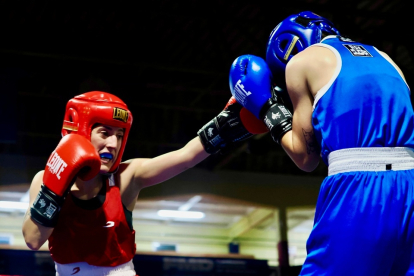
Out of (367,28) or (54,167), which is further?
(367,28)

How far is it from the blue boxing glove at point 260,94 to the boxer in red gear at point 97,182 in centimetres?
27

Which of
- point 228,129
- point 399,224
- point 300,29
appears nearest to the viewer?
point 399,224

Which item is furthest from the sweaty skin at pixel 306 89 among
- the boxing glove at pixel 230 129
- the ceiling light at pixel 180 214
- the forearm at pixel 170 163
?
the ceiling light at pixel 180 214

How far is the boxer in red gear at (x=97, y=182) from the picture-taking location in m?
2.04

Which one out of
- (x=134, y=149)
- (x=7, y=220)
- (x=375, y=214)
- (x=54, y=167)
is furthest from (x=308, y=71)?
(x=7, y=220)

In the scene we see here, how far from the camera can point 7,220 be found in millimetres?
10242

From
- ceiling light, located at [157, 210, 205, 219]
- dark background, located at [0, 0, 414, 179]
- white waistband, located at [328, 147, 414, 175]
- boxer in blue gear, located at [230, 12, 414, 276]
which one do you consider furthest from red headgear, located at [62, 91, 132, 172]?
ceiling light, located at [157, 210, 205, 219]

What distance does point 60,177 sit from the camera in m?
2.02

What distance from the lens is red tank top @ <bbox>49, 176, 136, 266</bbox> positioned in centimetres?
217

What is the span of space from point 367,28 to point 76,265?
205 inches

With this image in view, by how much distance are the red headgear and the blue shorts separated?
3.83 feet

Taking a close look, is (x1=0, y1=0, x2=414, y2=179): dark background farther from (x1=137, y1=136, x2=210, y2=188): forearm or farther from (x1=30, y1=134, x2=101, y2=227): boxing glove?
(x1=30, y1=134, x2=101, y2=227): boxing glove

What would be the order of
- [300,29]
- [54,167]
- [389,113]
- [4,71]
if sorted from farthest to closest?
→ 1. [4,71]
2. [54,167]
3. [300,29]
4. [389,113]

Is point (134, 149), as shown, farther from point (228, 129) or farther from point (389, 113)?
point (389, 113)
